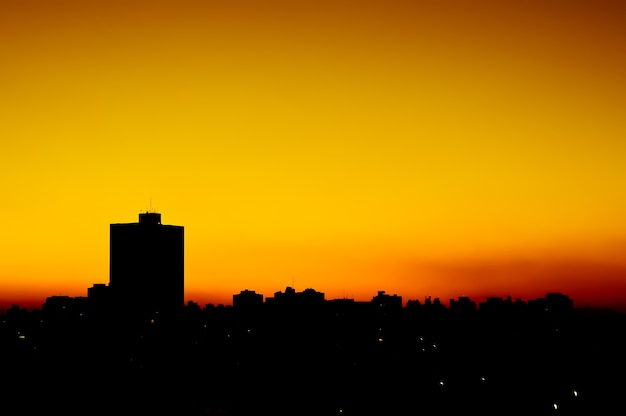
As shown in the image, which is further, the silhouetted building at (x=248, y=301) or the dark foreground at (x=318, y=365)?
the silhouetted building at (x=248, y=301)

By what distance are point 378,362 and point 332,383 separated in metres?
17.8

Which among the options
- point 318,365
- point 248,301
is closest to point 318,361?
point 318,365

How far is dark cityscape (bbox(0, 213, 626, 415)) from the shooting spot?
98.9 meters

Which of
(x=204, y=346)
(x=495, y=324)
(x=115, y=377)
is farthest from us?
(x=495, y=324)

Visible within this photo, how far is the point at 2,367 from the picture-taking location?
119562 mm

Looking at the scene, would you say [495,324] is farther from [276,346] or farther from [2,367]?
[2,367]

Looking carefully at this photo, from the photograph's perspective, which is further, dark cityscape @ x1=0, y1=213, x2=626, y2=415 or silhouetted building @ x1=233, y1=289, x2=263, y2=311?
silhouetted building @ x1=233, y1=289, x2=263, y2=311

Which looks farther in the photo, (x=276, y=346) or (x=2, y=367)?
(x=276, y=346)

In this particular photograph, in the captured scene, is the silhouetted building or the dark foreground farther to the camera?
the silhouetted building

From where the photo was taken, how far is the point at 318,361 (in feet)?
412

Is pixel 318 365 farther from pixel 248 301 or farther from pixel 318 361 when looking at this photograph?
pixel 248 301

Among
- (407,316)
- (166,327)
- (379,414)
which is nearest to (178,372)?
(379,414)

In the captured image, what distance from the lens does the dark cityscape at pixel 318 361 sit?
98.9m

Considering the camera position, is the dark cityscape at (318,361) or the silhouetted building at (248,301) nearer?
the dark cityscape at (318,361)
